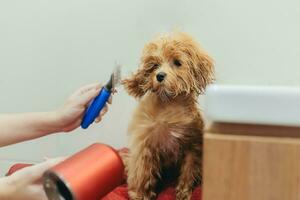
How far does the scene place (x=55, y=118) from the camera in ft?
2.86

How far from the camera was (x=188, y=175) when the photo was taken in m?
0.67

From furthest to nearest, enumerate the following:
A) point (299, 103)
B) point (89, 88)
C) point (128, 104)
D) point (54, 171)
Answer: point (128, 104), point (89, 88), point (54, 171), point (299, 103)

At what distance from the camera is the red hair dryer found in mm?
613

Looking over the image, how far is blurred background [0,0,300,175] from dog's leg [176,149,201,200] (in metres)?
0.26

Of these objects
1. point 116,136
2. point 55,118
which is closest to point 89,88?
point 55,118

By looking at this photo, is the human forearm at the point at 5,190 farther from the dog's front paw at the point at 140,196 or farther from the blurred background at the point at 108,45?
the blurred background at the point at 108,45

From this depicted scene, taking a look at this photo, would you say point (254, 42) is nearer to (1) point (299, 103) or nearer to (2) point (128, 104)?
(2) point (128, 104)

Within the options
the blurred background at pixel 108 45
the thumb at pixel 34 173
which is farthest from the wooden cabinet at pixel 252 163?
the blurred background at pixel 108 45

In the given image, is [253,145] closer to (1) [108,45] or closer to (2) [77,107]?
(2) [77,107]

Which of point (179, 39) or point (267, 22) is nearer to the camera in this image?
point (179, 39)

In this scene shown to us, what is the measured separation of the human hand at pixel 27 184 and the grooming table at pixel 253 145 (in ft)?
0.97

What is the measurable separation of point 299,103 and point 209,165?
0.38 ft

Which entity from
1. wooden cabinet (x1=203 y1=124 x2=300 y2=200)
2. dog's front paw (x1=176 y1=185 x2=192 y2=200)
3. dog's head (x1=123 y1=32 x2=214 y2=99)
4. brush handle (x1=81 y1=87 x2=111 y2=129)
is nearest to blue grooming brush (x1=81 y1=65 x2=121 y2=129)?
brush handle (x1=81 y1=87 x2=111 y2=129)

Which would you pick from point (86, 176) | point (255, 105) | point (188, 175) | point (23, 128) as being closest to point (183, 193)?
point (188, 175)
